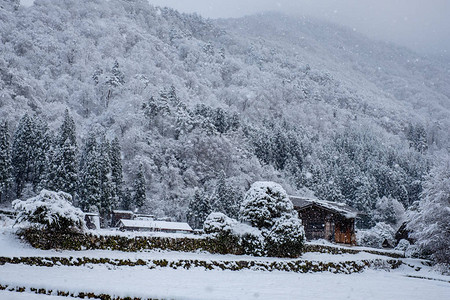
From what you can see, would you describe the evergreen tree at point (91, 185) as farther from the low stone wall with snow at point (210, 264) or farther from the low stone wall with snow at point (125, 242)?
the low stone wall with snow at point (210, 264)

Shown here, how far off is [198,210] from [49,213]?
38.7 meters

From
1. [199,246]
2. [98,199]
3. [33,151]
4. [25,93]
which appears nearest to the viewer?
[199,246]

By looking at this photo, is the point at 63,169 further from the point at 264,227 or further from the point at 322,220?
the point at 322,220

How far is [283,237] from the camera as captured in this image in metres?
27.1

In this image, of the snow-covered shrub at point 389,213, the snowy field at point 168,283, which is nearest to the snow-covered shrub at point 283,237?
the snowy field at point 168,283

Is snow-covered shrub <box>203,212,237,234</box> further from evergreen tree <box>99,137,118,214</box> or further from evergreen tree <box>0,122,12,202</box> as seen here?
evergreen tree <box>0,122,12,202</box>

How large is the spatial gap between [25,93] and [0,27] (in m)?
51.5

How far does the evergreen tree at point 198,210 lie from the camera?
5831cm

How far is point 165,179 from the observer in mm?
73812

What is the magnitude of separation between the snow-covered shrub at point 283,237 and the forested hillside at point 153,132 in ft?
64.3

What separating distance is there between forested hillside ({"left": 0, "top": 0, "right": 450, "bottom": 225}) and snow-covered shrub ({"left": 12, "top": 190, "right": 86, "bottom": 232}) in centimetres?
3019

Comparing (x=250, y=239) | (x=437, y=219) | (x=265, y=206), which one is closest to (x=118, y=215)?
(x=250, y=239)

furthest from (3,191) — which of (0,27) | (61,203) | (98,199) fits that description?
(0,27)

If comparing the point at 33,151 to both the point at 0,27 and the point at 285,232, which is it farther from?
the point at 0,27
